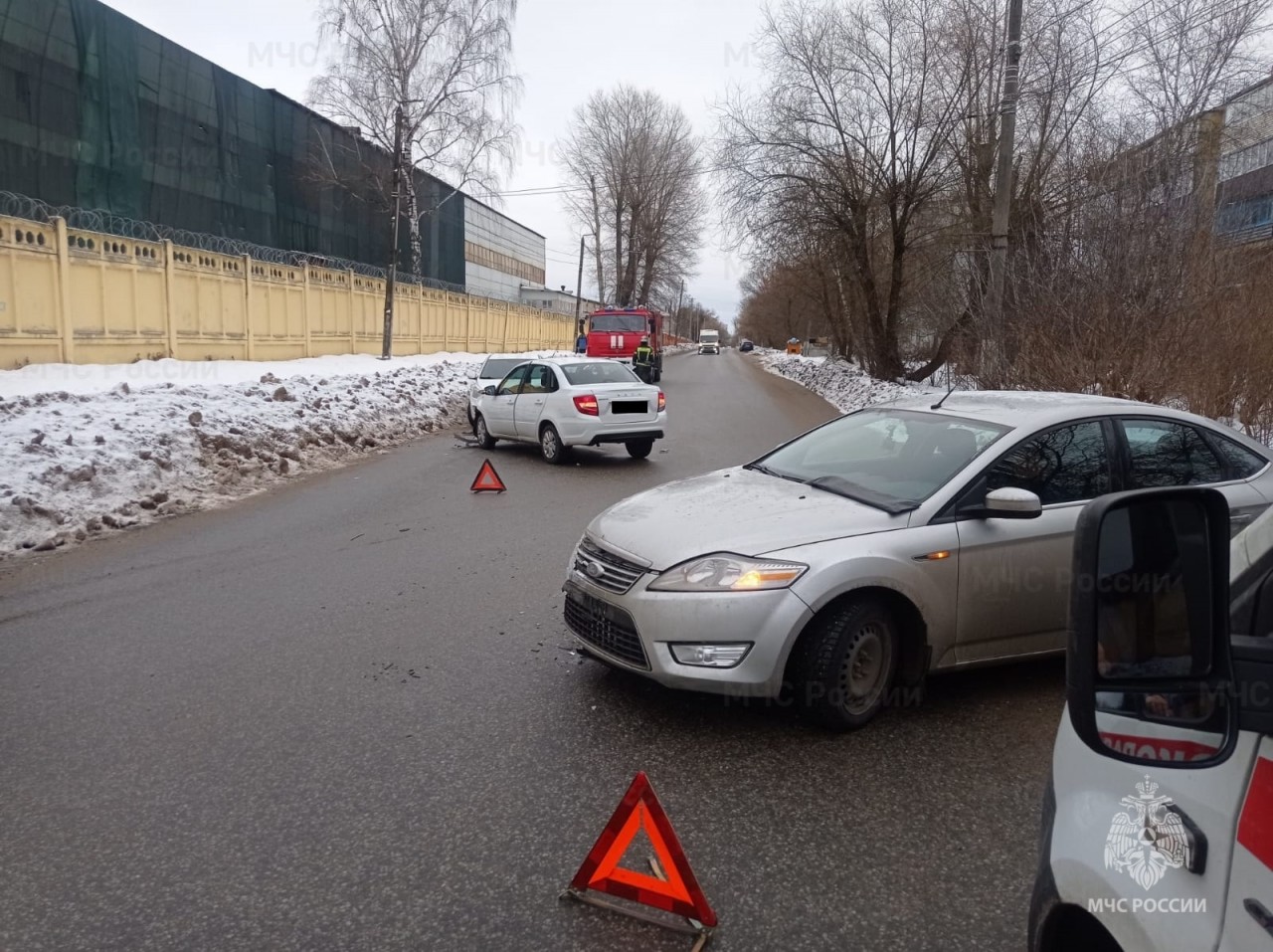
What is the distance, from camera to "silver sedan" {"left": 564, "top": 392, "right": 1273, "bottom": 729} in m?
3.79

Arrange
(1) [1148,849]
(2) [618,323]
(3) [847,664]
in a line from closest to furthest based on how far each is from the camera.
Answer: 1. (1) [1148,849]
2. (3) [847,664]
3. (2) [618,323]

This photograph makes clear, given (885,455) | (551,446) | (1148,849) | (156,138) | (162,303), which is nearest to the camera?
(1148,849)

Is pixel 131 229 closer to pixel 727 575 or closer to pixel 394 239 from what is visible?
pixel 394 239

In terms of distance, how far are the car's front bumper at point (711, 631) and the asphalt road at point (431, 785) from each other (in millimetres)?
328

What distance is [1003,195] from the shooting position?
13969mm

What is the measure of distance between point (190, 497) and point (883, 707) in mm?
8445

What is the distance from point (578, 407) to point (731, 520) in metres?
8.80

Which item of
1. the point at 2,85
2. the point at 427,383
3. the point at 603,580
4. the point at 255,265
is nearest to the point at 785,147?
the point at 427,383

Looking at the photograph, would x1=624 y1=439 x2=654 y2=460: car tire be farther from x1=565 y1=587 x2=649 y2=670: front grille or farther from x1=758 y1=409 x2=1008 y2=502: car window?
x1=565 y1=587 x2=649 y2=670: front grille

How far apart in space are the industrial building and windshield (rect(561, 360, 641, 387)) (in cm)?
961

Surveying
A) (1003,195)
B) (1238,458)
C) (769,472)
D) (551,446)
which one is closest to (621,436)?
(551,446)

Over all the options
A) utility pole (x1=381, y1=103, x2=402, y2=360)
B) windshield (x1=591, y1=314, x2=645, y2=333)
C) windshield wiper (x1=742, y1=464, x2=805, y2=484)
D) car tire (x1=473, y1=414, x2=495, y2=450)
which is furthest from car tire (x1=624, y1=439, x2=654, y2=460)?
windshield (x1=591, y1=314, x2=645, y2=333)

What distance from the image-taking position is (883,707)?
420 cm

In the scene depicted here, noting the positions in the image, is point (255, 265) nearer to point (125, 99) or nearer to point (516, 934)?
point (125, 99)
